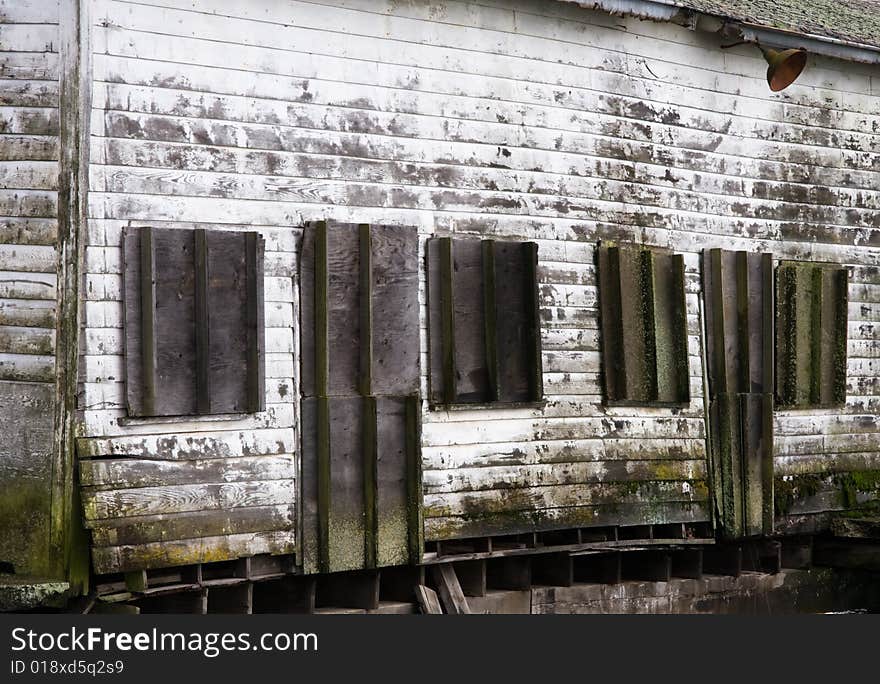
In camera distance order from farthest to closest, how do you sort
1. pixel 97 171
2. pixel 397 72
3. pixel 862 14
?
pixel 862 14
pixel 397 72
pixel 97 171

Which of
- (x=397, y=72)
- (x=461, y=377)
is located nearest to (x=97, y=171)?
(x=397, y=72)

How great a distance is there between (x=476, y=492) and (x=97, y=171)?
13.3ft

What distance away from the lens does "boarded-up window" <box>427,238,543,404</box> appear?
10.3 meters

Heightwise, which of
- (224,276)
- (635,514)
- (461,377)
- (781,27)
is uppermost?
(781,27)

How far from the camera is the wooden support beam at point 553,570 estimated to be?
11.5 metres

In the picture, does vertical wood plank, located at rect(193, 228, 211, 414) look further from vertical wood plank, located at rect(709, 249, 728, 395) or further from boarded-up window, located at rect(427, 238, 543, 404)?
vertical wood plank, located at rect(709, 249, 728, 395)

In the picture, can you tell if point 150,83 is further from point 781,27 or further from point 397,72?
point 781,27

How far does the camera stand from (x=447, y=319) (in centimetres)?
1033

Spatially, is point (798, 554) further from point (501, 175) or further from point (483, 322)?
point (501, 175)

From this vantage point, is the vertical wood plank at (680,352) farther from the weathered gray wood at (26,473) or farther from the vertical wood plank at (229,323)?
the weathered gray wood at (26,473)

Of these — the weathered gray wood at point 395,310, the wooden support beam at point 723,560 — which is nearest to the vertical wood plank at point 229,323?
the weathered gray wood at point 395,310

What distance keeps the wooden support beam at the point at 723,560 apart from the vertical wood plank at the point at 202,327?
5.82 metres

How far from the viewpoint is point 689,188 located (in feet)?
39.5

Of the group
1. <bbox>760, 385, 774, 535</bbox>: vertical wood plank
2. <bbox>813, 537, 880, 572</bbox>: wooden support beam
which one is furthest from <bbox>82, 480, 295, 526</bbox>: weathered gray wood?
<bbox>813, 537, 880, 572</bbox>: wooden support beam
